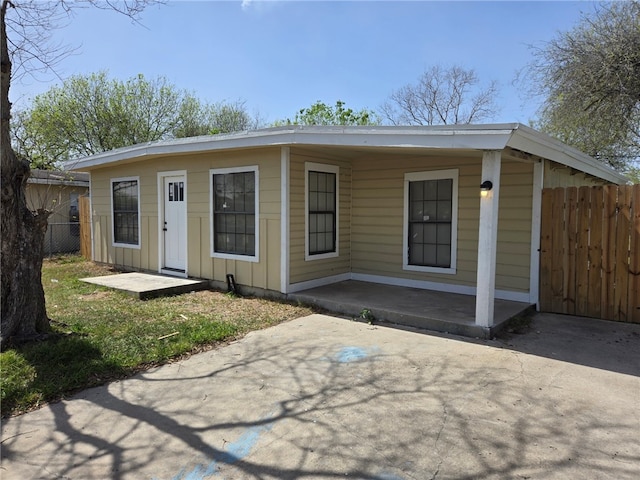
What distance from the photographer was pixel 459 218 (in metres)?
6.73

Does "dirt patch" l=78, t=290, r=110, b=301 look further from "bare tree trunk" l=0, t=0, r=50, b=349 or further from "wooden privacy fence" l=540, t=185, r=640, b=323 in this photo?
"wooden privacy fence" l=540, t=185, r=640, b=323

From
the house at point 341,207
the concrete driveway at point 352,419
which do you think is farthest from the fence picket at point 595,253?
the concrete driveway at point 352,419

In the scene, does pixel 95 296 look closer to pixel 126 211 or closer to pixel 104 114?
pixel 126 211

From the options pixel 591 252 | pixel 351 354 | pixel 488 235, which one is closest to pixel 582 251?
pixel 591 252

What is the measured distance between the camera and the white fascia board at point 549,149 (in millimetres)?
4777

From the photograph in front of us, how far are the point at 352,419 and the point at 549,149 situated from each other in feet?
15.0

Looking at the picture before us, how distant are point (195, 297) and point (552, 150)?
19.1 ft

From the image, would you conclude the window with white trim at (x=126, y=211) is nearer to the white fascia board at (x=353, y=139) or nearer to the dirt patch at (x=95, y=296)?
the white fascia board at (x=353, y=139)

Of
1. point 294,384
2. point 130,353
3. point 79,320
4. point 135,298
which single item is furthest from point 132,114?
point 294,384

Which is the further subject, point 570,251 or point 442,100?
point 442,100

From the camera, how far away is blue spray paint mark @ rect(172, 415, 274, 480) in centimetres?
235

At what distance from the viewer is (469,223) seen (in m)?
6.65

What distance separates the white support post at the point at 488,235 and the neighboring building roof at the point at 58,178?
39.3 feet

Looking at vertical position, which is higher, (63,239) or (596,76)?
(596,76)
